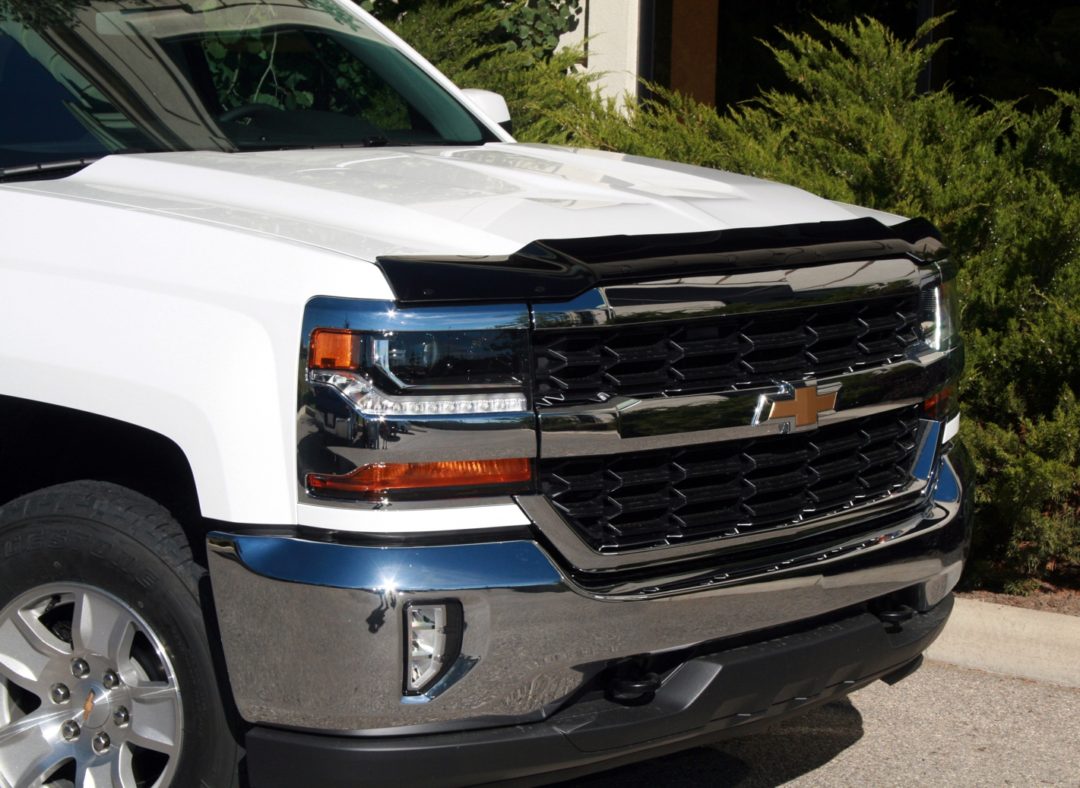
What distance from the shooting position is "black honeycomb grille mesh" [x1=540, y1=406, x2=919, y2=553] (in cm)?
269

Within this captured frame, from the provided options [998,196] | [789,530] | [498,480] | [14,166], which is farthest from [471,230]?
[998,196]

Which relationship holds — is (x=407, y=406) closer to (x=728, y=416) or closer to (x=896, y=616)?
(x=728, y=416)

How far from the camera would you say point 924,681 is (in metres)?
4.36

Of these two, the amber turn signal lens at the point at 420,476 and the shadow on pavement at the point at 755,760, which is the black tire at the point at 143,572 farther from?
the shadow on pavement at the point at 755,760

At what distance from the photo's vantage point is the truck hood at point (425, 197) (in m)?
2.85

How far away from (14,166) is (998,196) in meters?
3.30

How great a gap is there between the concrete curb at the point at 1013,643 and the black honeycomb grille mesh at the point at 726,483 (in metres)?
1.44

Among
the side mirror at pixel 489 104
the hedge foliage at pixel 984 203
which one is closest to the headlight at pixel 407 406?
the side mirror at pixel 489 104

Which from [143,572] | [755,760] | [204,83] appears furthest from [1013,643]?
[204,83]

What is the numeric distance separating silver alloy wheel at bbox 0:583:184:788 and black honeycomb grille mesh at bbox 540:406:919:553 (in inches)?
34.7

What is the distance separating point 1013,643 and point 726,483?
6.49ft

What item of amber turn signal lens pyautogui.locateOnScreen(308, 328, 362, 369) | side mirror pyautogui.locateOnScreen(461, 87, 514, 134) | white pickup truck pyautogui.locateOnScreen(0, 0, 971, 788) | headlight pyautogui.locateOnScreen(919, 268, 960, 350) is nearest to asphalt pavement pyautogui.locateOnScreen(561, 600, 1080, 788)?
white pickup truck pyautogui.locateOnScreen(0, 0, 971, 788)

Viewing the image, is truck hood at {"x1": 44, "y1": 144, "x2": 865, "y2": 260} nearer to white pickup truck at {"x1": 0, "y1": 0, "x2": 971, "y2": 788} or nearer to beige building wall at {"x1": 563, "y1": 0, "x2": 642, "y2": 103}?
white pickup truck at {"x1": 0, "y1": 0, "x2": 971, "y2": 788}

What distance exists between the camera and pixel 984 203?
16.6 ft
